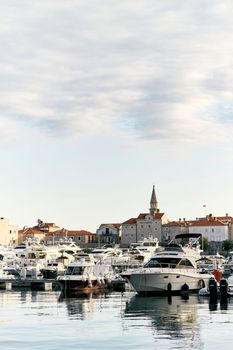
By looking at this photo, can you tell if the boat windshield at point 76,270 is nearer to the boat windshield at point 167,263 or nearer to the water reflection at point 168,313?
the boat windshield at point 167,263

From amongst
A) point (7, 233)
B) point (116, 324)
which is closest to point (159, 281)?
point (116, 324)

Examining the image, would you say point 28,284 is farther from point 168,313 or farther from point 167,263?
point 168,313

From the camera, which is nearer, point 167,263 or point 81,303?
point 81,303

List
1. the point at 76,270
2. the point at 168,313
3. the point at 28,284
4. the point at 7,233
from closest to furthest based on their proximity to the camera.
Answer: the point at 168,313
the point at 76,270
the point at 28,284
the point at 7,233

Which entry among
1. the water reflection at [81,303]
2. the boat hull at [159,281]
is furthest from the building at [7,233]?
the boat hull at [159,281]

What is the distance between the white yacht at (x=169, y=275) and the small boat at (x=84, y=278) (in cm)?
633

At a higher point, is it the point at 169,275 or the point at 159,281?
the point at 169,275

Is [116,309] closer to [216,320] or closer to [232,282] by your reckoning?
[216,320]

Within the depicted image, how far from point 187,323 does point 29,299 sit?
22070mm

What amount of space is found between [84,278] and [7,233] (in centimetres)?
12982

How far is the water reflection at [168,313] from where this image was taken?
3253 cm

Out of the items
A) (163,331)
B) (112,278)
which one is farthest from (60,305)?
(112,278)

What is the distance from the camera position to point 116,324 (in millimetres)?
35344

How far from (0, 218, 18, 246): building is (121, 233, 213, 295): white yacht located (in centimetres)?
12953
